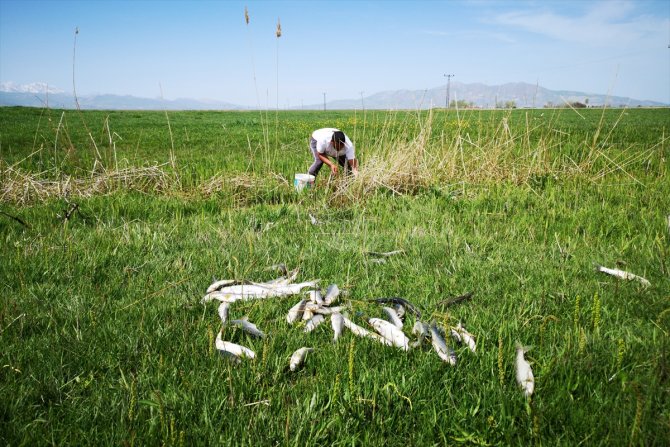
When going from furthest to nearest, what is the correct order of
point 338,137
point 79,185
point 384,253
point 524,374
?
point 338,137
point 79,185
point 384,253
point 524,374

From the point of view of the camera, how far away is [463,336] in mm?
2068

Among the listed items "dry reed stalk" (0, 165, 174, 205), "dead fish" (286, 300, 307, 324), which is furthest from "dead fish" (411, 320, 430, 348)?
"dry reed stalk" (0, 165, 174, 205)

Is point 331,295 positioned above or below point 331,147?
below

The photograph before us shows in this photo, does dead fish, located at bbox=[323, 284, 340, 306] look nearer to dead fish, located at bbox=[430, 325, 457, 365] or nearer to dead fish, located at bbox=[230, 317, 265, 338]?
dead fish, located at bbox=[230, 317, 265, 338]

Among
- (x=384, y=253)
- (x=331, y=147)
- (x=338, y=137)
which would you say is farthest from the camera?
(x=331, y=147)

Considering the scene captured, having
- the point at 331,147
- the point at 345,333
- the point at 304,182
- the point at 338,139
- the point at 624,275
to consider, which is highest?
the point at 338,139

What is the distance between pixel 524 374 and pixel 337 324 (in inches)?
35.3

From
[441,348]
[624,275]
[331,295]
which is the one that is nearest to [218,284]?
[331,295]

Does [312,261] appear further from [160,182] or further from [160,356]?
[160,182]

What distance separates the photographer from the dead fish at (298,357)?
6.16 ft

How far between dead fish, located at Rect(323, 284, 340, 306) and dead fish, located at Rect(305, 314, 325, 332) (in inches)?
5.1

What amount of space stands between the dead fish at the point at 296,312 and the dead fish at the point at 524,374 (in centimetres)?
112

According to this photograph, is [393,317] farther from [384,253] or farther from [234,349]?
[384,253]

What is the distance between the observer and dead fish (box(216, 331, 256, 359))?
193 cm
